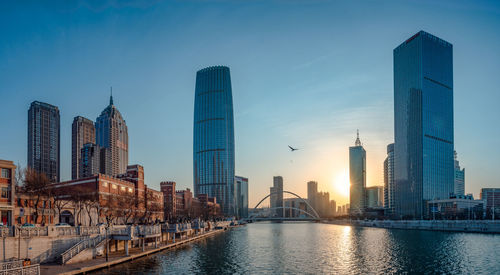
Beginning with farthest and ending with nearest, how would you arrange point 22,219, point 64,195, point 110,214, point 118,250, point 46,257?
point 64,195 → point 110,214 → point 22,219 → point 118,250 → point 46,257

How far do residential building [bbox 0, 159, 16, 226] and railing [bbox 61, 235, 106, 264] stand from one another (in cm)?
1849

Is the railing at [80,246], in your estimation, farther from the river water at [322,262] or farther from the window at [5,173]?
the window at [5,173]

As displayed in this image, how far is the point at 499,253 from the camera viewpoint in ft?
263

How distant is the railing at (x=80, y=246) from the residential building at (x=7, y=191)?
728 inches

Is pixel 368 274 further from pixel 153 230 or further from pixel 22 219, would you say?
pixel 22 219

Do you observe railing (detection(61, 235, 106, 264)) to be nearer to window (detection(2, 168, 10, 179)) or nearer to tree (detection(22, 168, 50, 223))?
tree (detection(22, 168, 50, 223))

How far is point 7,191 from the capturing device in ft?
226

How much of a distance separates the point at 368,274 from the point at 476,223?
438ft

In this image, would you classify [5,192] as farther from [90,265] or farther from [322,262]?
[322,262]

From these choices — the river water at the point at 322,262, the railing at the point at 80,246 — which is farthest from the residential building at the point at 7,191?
the river water at the point at 322,262

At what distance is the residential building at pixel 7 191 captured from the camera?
6781cm

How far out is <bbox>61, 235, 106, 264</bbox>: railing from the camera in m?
55.3

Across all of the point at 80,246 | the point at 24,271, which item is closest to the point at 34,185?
the point at 80,246

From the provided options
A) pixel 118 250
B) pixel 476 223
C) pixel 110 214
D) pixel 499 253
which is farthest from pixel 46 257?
pixel 476 223
